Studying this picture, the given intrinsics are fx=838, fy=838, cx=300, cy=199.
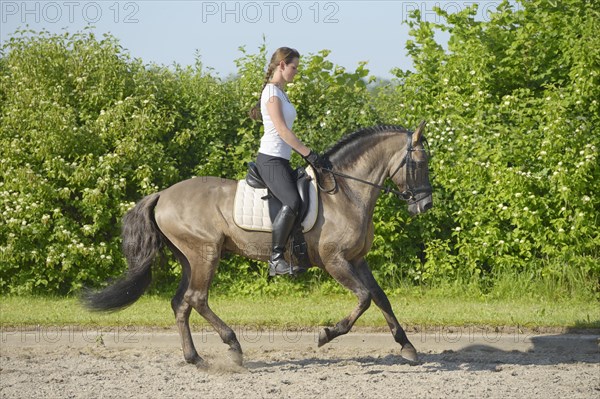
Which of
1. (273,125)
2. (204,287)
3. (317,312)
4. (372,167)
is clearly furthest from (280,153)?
(317,312)

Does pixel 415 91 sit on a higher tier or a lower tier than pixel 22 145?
higher

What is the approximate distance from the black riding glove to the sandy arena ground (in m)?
1.84

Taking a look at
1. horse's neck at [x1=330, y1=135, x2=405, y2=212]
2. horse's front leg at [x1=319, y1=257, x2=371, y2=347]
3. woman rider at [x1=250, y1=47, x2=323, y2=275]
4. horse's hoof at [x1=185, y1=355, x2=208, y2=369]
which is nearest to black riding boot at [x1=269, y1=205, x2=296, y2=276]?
woman rider at [x1=250, y1=47, x2=323, y2=275]

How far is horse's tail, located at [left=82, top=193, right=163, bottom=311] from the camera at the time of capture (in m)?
8.03

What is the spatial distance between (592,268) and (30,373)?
6.95 m

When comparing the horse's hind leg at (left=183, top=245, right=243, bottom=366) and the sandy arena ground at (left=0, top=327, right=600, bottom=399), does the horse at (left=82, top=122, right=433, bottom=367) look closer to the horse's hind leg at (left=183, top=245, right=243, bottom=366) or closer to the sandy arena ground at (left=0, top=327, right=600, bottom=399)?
the horse's hind leg at (left=183, top=245, right=243, bottom=366)

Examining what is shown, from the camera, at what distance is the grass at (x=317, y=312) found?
9109 millimetres

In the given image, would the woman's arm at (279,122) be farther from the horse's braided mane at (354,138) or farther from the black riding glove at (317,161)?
the horse's braided mane at (354,138)

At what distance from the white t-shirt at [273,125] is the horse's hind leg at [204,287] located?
41.8 inches

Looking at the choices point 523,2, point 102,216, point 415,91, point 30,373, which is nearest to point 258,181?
point 30,373

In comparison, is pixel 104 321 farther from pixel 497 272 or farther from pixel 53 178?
pixel 497 272

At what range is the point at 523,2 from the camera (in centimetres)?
1167

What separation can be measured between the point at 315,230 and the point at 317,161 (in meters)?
0.63

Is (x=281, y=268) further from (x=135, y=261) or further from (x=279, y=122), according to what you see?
(x=135, y=261)
